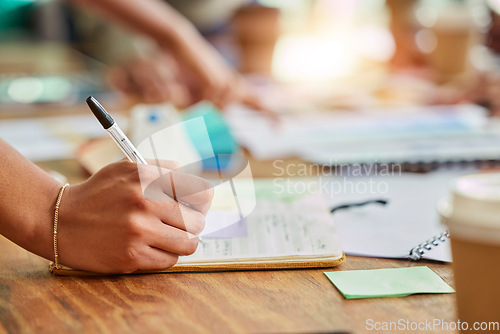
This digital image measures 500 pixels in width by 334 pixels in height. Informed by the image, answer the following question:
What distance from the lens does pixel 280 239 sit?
55cm

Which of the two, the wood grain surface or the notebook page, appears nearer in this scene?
the wood grain surface

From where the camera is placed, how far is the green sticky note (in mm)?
459

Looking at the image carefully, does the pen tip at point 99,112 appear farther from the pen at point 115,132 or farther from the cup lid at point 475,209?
the cup lid at point 475,209

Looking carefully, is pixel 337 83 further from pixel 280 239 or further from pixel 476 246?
pixel 476 246

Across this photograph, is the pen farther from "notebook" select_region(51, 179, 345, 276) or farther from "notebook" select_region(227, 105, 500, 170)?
"notebook" select_region(227, 105, 500, 170)

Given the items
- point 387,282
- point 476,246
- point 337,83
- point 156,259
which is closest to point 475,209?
point 476,246

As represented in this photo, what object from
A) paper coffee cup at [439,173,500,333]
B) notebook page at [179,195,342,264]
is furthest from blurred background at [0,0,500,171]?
paper coffee cup at [439,173,500,333]

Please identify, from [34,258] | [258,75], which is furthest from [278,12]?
[34,258]

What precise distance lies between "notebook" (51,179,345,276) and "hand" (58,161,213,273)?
0.08 feet

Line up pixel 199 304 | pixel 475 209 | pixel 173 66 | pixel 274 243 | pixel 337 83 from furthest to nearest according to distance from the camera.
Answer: pixel 337 83 → pixel 173 66 → pixel 274 243 → pixel 199 304 → pixel 475 209

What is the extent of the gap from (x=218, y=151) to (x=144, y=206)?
38cm

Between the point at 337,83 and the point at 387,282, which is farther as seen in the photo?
the point at 337,83

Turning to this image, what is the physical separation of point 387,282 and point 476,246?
5.9 inches

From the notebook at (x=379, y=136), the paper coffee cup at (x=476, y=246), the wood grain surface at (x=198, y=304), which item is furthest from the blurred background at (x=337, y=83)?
the paper coffee cup at (x=476, y=246)
